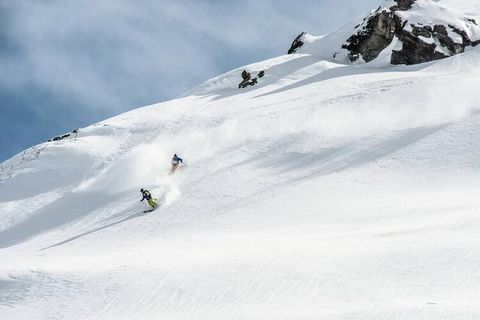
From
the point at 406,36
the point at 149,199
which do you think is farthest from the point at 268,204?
the point at 406,36

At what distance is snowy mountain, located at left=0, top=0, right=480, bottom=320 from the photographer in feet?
39.2

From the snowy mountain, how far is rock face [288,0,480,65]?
133 centimetres

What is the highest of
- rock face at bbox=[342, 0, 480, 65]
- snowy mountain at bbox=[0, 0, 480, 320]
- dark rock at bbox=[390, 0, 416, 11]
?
dark rock at bbox=[390, 0, 416, 11]

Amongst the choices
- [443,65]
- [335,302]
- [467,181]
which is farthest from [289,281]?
[443,65]

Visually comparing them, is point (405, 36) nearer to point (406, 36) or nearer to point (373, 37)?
point (406, 36)

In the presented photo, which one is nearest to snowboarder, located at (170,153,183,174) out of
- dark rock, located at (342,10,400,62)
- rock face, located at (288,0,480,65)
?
rock face, located at (288,0,480,65)

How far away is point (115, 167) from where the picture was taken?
2920 cm

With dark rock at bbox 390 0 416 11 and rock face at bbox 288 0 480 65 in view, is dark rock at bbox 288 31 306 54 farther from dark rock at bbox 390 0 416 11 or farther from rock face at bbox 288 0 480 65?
dark rock at bbox 390 0 416 11

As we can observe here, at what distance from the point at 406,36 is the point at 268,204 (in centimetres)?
2661

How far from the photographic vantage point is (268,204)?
67.5 ft

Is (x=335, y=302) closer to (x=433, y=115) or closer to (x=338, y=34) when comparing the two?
(x=433, y=115)

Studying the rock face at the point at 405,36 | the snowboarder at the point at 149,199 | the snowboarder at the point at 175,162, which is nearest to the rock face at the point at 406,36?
the rock face at the point at 405,36

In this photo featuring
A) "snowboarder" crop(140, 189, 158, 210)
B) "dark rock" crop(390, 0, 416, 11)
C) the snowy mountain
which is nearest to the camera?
the snowy mountain

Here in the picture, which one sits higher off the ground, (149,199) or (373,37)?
(373,37)
